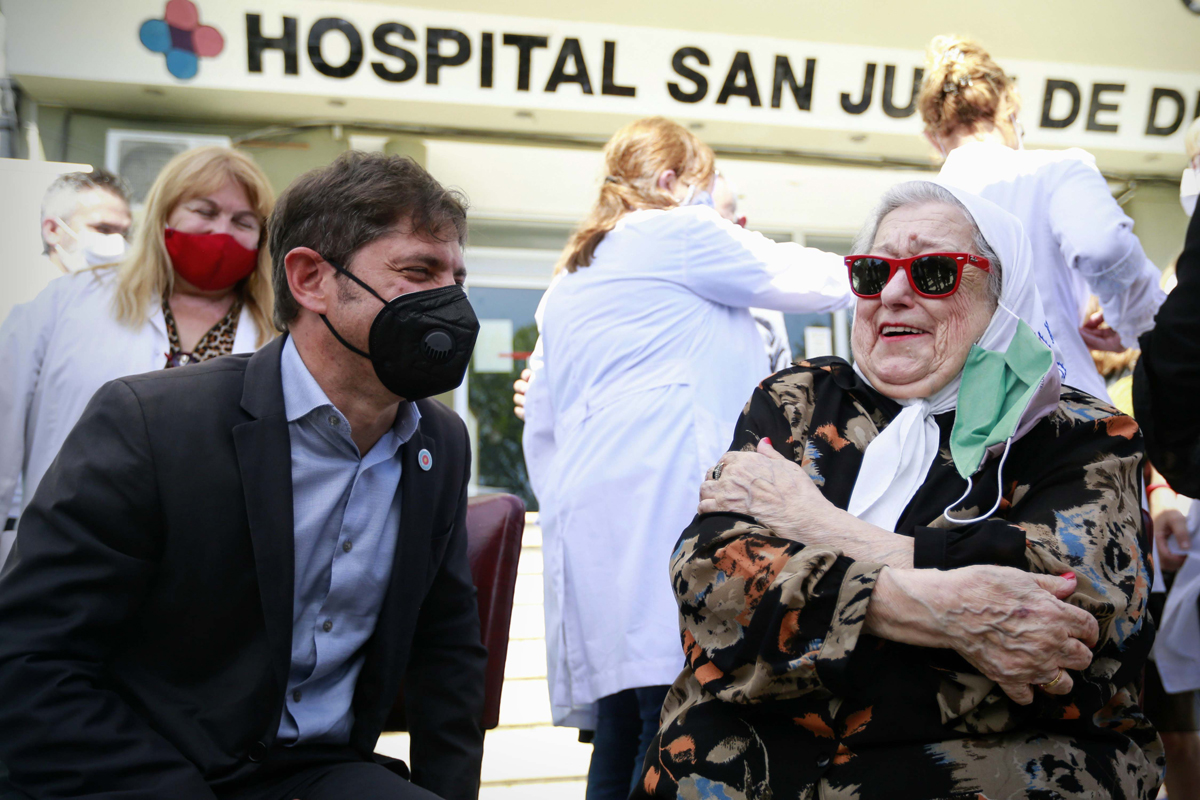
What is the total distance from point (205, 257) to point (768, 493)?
74.0 inches

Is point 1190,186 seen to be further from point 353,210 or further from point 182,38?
point 182,38

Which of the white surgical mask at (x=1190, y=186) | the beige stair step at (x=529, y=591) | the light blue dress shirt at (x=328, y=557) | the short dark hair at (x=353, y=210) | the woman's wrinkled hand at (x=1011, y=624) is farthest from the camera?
the beige stair step at (x=529, y=591)

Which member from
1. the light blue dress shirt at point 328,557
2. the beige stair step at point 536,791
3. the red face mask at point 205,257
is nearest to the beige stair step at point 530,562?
the beige stair step at point 536,791

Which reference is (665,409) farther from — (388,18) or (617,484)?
(388,18)

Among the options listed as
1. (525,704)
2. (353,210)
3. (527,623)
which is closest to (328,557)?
(353,210)

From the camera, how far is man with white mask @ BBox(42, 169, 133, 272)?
4.09m

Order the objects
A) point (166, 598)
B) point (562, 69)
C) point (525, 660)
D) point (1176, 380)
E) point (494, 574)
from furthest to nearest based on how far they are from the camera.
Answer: point (562, 69) < point (525, 660) < point (494, 574) < point (1176, 380) < point (166, 598)

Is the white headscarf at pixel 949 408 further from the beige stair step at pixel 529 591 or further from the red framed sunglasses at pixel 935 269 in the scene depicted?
the beige stair step at pixel 529 591

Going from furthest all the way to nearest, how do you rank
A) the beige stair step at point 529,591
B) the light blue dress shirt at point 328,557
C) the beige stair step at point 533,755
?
the beige stair step at point 529,591, the beige stair step at point 533,755, the light blue dress shirt at point 328,557

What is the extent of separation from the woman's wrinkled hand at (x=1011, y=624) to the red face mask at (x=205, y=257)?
7.04 ft

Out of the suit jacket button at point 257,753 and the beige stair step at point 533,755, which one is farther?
the beige stair step at point 533,755

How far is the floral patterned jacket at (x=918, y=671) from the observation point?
145 centimetres

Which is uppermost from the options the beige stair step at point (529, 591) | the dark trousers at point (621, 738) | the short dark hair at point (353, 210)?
the short dark hair at point (353, 210)

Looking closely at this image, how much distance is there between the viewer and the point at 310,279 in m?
1.81
